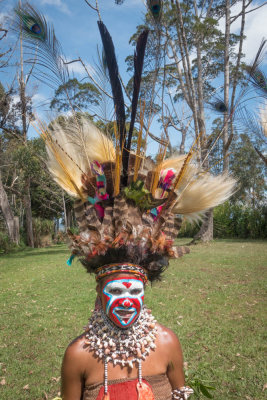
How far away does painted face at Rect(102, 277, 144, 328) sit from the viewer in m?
2.03

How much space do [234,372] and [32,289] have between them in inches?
244

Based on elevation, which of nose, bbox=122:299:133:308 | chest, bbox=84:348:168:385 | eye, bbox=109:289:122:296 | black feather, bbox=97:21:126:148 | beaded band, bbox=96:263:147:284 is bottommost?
chest, bbox=84:348:168:385

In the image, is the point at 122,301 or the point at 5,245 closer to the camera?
the point at 122,301

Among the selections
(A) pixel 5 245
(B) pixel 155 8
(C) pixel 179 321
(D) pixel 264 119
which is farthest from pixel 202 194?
(A) pixel 5 245

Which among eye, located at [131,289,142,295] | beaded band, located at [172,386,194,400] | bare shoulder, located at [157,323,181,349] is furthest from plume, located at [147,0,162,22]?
beaded band, located at [172,386,194,400]

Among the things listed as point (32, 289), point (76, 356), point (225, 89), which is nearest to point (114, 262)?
point (76, 356)

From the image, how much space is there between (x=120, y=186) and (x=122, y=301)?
2.50ft

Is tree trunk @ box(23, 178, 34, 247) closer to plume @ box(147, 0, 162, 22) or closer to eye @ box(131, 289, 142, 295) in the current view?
plume @ box(147, 0, 162, 22)

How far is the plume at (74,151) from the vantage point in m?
2.28

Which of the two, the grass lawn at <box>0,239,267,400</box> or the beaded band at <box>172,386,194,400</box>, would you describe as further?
the grass lawn at <box>0,239,267,400</box>

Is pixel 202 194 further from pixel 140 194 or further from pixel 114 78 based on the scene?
pixel 114 78

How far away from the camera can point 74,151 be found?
2.37m

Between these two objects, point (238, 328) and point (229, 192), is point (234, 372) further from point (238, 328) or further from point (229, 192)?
point (229, 192)

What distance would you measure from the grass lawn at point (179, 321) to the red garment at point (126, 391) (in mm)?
2115
